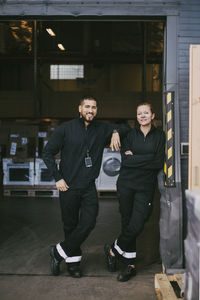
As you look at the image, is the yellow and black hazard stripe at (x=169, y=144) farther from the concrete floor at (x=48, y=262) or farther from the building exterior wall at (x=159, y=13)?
the concrete floor at (x=48, y=262)

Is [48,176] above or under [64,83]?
under

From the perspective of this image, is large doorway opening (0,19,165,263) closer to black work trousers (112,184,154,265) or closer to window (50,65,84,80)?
window (50,65,84,80)

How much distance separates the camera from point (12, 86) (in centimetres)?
1498

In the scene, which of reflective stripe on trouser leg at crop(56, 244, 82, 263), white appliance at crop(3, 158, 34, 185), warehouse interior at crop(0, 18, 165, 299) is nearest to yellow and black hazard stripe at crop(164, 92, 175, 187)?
reflective stripe on trouser leg at crop(56, 244, 82, 263)

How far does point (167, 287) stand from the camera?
2.86 m

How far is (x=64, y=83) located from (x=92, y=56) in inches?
97.9

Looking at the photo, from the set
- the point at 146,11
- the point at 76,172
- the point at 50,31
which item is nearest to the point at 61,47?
the point at 50,31

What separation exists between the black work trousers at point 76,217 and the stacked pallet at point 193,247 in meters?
1.40

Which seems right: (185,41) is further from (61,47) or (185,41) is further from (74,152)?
(61,47)

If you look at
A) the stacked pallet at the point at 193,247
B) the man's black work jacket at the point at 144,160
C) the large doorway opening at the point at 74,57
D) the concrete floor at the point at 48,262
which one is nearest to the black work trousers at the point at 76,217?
the concrete floor at the point at 48,262

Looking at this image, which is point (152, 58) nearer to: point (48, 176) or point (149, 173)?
point (48, 176)

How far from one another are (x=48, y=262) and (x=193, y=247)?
243 cm

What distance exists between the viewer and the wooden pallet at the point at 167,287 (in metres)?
2.71

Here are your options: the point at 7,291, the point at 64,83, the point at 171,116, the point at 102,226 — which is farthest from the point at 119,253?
the point at 64,83
